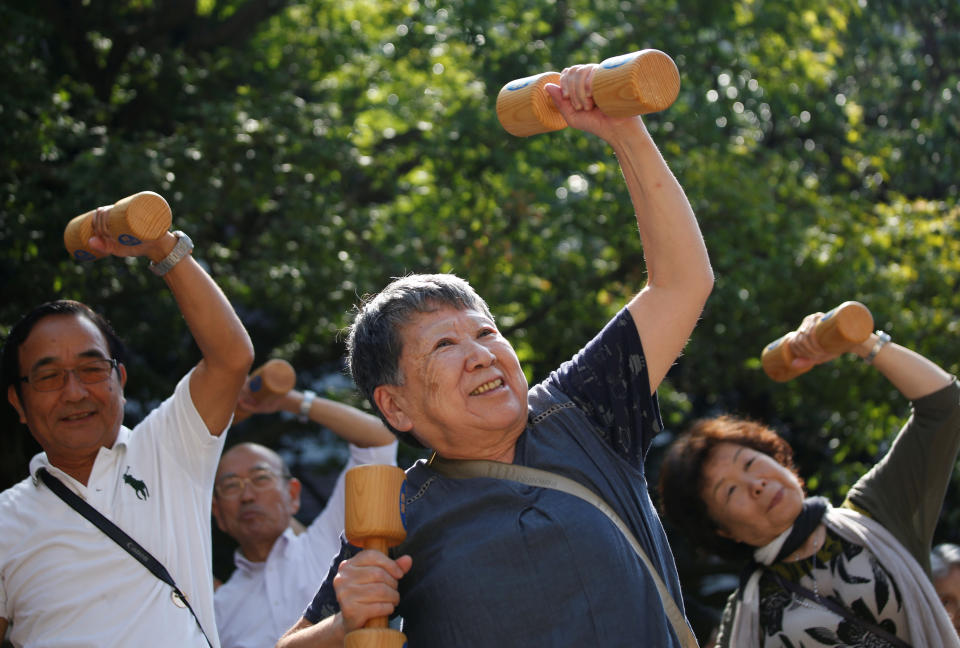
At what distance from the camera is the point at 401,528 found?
1.84m

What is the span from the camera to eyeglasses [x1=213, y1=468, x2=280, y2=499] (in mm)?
3768

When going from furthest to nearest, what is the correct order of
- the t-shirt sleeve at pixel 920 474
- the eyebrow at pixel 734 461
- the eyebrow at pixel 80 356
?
the eyebrow at pixel 734 461 < the t-shirt sleeve at pixel 920 474 < the eyebrow at pixel 80 356

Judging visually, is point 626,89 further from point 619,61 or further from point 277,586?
point 277,586

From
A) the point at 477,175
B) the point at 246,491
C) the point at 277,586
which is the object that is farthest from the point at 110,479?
the point at 477,175

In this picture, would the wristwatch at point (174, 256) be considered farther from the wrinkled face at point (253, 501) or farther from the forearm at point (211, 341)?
the wrinkled face at point (253, 501)

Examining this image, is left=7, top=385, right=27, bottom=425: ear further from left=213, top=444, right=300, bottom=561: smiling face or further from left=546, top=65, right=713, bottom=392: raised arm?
left=546, top=65, right=713, bottom=392: raised arm

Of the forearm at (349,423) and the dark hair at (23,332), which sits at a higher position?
the dark hair at (23,332)

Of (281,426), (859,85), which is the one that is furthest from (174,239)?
(859,85)

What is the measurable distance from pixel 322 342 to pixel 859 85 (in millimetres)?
4853

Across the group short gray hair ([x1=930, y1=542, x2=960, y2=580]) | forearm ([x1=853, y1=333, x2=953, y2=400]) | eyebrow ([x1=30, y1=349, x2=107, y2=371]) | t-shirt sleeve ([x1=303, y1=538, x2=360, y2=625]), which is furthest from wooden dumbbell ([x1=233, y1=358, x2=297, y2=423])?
short gray hair ([x1=930, y1=542, x2=960, y2=580])

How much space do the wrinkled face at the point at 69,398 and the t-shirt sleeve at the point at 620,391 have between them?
1.28 metres

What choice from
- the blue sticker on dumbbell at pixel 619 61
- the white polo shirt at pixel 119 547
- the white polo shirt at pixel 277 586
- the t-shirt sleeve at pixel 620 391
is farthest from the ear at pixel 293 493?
the blue sticker on dumbbell at pixel 619 61

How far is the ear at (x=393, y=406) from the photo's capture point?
6.67ft

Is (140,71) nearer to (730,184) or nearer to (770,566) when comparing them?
(730,184)
